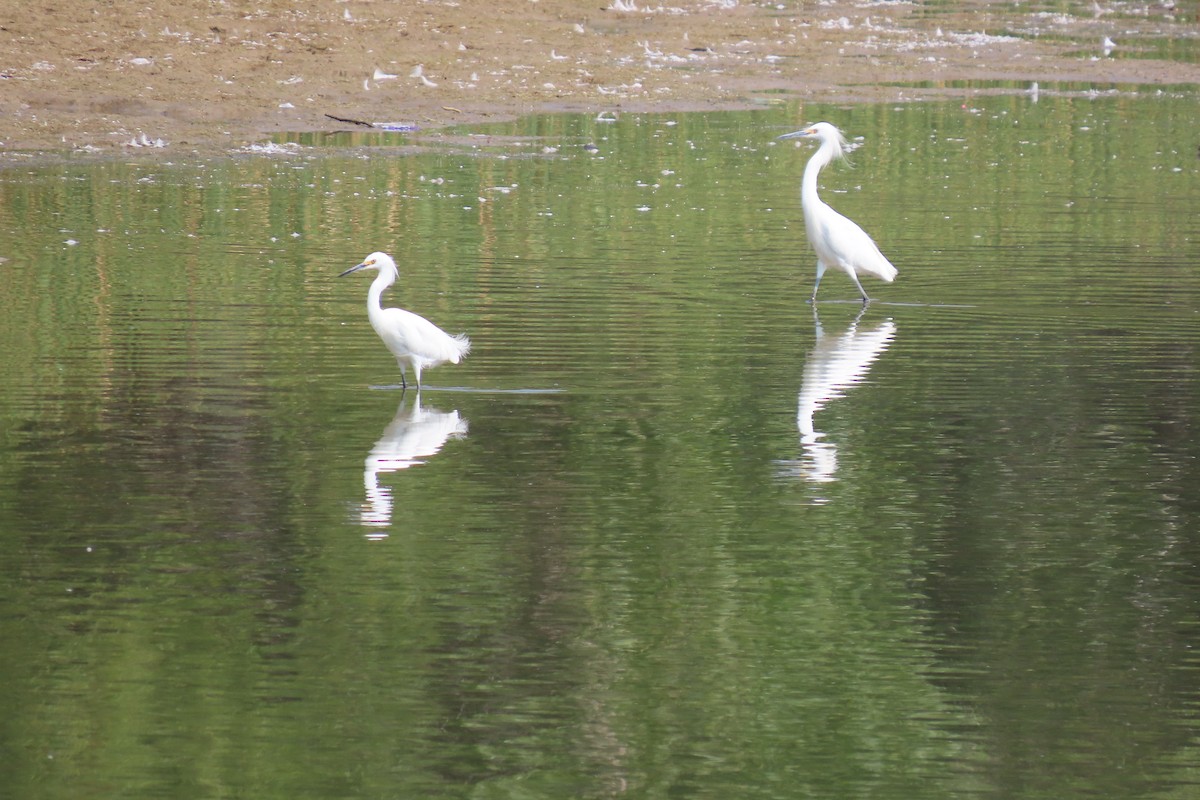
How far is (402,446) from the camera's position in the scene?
Answer: 9680 millimetres

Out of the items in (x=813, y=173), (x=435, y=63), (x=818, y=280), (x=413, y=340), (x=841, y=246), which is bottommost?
A: (x=818, y=280)

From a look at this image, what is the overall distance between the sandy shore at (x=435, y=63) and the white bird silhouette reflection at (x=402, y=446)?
11.8 metres

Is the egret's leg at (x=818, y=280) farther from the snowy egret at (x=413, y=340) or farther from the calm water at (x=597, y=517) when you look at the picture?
the snowy egret at (x=413, y=340)

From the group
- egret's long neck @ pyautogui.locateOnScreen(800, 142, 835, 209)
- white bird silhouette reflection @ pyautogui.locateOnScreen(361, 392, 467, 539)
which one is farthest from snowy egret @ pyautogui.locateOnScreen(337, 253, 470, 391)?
egret's long neck @ pyautogui.locateOnScreen(800, 142, 835, 209)

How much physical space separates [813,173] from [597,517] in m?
7.50

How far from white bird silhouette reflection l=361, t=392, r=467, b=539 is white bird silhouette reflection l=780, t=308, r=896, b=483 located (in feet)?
5.65

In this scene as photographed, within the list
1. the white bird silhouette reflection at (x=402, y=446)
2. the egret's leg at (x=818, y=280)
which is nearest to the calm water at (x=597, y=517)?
the white bird silhouette reflection at (x=402, y=446)

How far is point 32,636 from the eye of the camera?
269 inches

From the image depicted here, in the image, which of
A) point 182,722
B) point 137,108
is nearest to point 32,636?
point 182,722

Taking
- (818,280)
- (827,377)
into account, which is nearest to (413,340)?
(827,377)

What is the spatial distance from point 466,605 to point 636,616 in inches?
24.2

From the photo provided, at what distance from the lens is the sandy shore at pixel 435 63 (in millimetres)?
22797

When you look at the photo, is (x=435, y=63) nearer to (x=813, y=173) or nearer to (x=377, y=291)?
(x=813, y=173)

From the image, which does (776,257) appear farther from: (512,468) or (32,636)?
(32,636)
